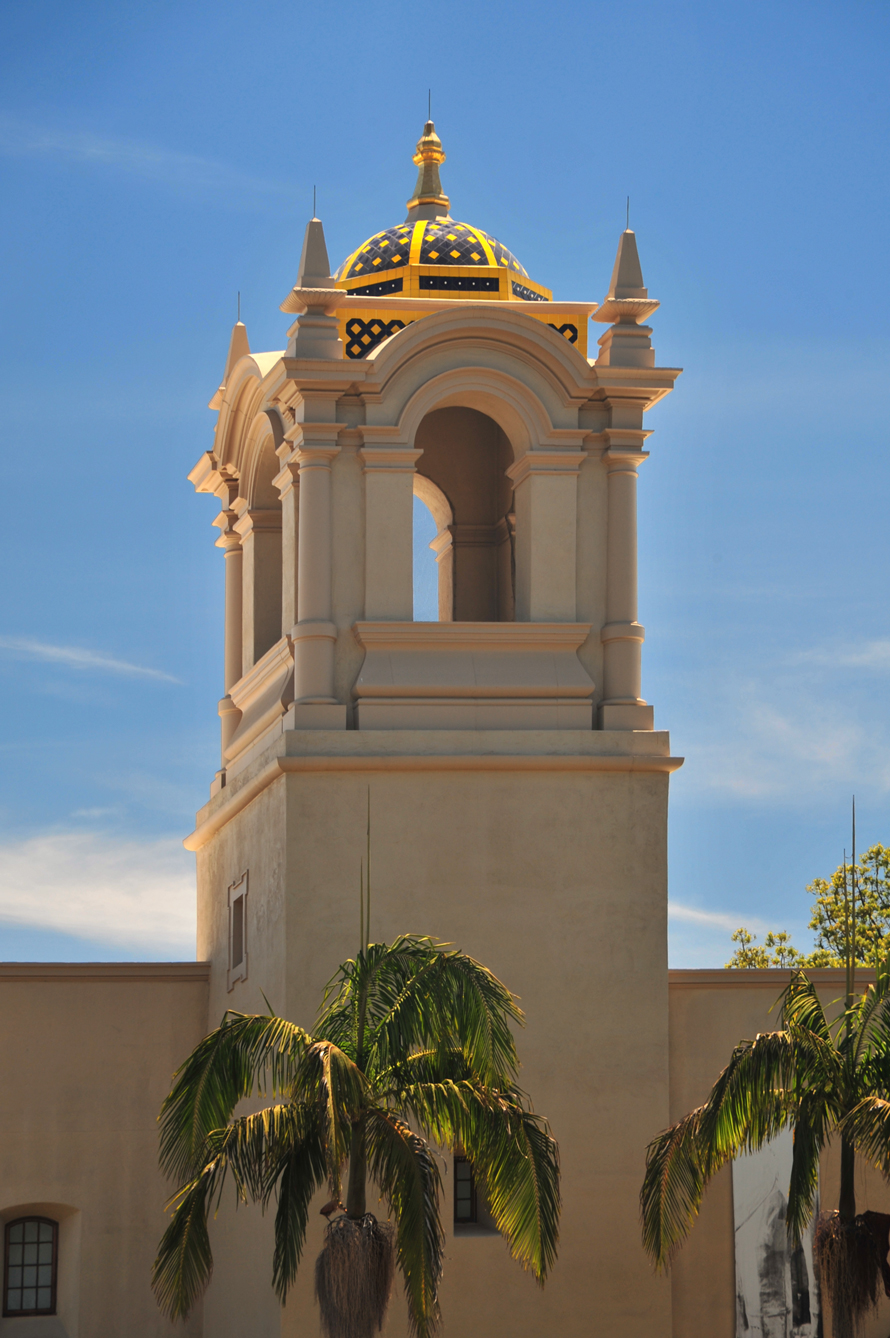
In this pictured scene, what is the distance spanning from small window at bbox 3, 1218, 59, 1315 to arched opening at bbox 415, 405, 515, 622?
861 cm

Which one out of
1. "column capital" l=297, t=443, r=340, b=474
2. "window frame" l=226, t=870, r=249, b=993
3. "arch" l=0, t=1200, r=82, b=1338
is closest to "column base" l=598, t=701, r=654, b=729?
"column capital" l=297, t=443, r=340, b=474

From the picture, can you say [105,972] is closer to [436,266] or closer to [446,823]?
[446,823]

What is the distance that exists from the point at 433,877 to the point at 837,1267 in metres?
6.81

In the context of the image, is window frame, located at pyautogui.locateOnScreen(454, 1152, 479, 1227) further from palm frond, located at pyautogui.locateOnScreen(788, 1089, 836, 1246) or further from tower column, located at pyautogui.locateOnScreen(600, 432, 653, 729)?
palm frond, located at pyautogui.locateOnScreen(788, 1089, 836, 1246)

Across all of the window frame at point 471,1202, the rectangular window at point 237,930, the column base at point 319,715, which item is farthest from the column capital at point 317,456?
the window frame at point 471,1202

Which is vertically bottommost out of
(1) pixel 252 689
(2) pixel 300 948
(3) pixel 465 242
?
(2) pixel 300 948

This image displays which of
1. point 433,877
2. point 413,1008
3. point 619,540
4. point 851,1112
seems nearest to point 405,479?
point 619,540

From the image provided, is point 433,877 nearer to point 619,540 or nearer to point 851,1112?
point 619,540

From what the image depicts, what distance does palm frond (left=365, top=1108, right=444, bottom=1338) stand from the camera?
1883cm

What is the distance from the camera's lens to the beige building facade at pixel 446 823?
24625mm

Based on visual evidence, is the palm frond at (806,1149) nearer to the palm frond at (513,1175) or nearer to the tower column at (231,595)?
the palm frond at (513,1175)

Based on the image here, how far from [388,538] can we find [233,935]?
16.2 ft

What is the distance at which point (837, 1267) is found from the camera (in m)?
19.6

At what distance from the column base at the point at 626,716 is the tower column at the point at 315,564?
2901 mm
